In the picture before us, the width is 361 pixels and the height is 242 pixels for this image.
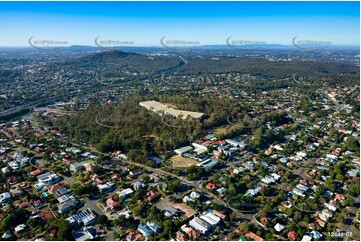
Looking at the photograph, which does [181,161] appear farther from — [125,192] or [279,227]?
[279,227]

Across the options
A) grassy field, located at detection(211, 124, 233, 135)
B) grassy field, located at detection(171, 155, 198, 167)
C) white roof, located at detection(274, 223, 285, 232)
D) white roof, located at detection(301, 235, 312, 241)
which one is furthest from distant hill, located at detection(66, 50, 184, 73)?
white roof, located at detection(301, 235, 312, 241)

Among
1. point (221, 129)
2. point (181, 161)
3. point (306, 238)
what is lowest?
point (306, 238)

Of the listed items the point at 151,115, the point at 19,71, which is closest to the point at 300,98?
the point at 151,115

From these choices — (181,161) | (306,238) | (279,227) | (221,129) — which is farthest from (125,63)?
(306,238)

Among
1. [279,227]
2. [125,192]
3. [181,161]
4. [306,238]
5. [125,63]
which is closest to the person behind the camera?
[306,238]

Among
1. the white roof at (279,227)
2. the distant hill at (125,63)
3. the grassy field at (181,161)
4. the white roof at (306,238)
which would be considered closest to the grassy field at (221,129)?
the grassy field at (181,161)

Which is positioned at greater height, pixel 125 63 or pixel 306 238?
pixel 125 63

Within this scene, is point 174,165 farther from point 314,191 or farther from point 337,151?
point 337,151

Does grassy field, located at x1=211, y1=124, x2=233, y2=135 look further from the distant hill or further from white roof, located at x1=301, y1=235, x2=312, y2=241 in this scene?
the distant hill
